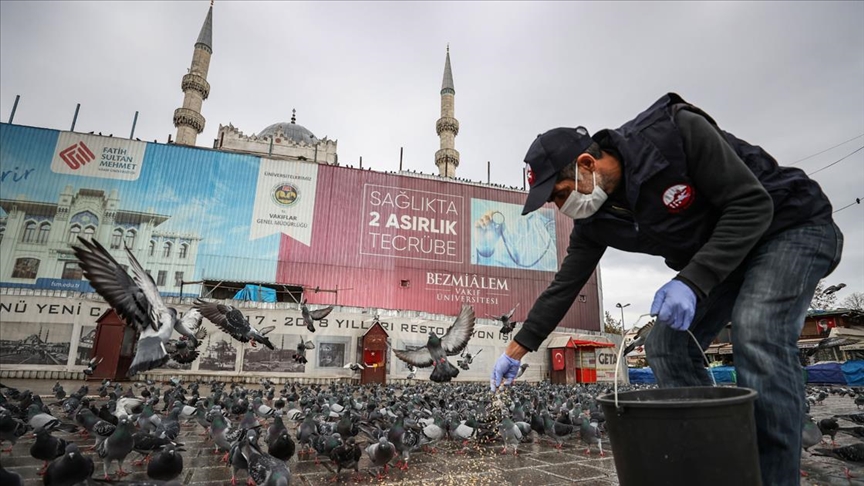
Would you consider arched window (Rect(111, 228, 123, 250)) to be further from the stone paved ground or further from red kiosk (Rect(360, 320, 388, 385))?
the stone paved ground

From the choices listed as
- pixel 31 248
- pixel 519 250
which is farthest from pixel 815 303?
pixel 31 248

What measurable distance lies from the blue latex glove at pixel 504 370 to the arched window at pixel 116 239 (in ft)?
103

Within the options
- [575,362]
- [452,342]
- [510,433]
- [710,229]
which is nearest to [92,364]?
[452,342]

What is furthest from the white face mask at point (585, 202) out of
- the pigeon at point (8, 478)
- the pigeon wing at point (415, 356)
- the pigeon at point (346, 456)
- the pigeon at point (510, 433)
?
the pigeon wing at point (415, 356)

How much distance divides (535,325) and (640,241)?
0.91 meters

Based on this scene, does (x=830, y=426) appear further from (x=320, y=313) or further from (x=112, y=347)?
(x=112, y=347)

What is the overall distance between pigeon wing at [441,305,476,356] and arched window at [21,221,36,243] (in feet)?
94.2

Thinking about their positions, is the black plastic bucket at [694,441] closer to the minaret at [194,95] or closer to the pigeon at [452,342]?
the pigeon at [452,342]

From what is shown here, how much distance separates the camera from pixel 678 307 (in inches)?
72.5

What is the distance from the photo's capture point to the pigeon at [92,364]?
15212 millimetres

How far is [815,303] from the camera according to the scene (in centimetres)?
3650

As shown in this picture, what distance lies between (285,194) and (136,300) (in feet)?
78.8

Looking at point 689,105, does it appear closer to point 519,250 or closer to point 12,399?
point 12,399

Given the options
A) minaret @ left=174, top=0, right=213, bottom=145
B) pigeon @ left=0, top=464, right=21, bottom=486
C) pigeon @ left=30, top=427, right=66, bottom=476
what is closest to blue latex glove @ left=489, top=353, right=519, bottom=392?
pigeon @ left=0, top=464, right=21, bottom=486
